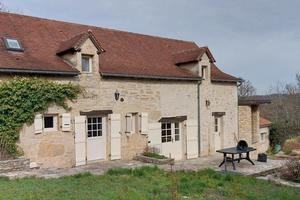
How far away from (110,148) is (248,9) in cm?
947

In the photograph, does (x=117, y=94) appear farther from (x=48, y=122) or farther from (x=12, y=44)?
(x=12, y=44)

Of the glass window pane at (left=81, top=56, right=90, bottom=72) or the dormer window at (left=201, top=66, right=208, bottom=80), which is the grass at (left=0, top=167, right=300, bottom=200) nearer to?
the glass window pane at (left=81, top=56, right=90, bottom=72)

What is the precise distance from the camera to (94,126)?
46.4 feet

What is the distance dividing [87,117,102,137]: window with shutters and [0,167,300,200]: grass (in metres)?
3.76

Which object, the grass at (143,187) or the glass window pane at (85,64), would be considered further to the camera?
the glass window pane at (85,64)

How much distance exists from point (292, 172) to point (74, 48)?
31.7ft

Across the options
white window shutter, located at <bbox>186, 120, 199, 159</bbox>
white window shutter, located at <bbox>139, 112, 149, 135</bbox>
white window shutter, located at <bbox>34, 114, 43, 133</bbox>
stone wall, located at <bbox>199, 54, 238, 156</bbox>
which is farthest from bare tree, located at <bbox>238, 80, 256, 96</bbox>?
white window shutter, located at <bbox>34, 114, 43, 133</bbox>

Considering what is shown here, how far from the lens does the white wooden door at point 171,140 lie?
16586 mm

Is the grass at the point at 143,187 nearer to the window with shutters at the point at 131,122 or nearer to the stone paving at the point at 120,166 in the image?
the stone paving at the point at 120,166

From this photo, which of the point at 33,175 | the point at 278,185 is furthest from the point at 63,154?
the point at 278,185

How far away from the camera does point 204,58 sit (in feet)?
60.3

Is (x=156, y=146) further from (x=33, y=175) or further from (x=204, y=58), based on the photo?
(x=33, y=175)

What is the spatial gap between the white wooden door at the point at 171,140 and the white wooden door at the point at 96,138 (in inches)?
136

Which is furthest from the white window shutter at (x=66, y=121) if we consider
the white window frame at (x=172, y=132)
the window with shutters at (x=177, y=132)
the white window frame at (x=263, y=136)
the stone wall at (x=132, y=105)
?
the white window frame at (x=263, y=136)
